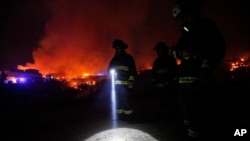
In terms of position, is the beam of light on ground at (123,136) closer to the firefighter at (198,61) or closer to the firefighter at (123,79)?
the firefighter at (198,61)

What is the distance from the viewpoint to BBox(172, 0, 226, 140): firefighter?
339 cm

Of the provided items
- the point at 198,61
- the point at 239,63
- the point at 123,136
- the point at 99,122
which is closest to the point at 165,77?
the point at 99,122

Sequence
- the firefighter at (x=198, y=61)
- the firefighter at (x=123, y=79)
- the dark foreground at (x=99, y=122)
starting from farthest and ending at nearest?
the firefighter at (x=123, y=79), the dark foreground at (x=99, y=122), the firefighter at (x=198, y=61)

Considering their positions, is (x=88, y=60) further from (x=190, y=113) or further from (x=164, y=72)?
(x=190, y=113)

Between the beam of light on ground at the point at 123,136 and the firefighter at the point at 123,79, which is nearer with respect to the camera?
the beam of light on ground at the point at 123,136

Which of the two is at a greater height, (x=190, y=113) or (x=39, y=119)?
(x=190, y=113)

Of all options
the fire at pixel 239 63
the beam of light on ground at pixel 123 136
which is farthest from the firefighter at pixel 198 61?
the fire at pixel 239 63

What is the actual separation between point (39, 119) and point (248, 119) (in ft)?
17.0

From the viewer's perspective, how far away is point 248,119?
210 inches

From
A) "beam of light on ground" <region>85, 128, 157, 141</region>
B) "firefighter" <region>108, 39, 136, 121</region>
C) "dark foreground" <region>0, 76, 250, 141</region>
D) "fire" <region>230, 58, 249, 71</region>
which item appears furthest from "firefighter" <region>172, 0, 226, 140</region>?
"fire" <region>230, 58, 249, 71</region>

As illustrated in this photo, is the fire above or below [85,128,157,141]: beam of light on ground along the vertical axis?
above

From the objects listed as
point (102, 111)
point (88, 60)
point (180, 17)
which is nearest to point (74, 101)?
point (102, 111)

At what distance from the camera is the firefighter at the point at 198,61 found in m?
→ 3.39

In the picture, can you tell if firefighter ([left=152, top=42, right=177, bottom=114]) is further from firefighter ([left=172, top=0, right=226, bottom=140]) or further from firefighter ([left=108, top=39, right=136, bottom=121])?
firefighter ([left=172, top=0, right=226, bottom=140])
